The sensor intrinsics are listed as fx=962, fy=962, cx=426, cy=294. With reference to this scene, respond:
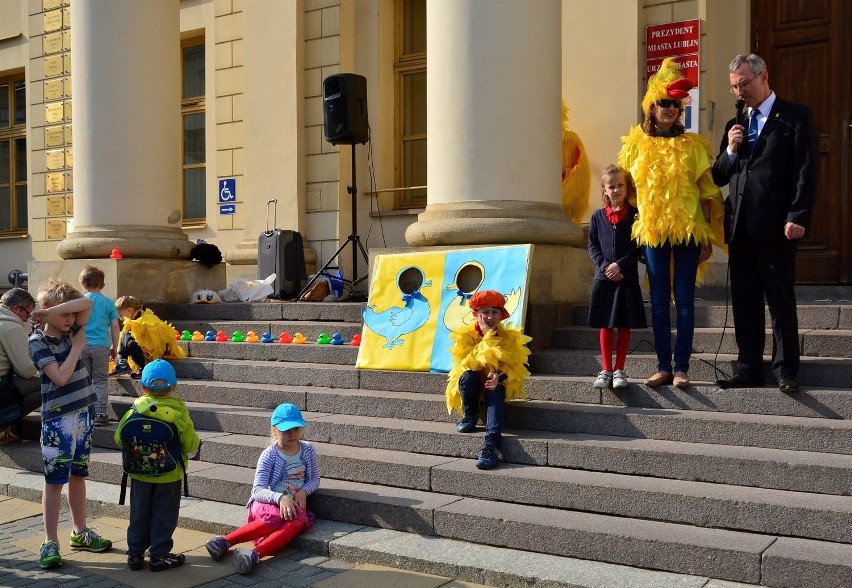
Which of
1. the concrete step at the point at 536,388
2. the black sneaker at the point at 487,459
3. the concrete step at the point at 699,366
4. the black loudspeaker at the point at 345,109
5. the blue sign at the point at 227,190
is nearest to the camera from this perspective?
the concrete step at the point at 536,388

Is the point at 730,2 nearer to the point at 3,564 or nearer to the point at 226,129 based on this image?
the point at 226,129

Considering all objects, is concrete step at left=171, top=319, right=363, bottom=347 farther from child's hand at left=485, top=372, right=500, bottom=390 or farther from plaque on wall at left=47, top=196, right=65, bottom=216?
plaque on wall at left=47, top=196, right=65, bottom=216

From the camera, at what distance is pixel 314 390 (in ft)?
25.6

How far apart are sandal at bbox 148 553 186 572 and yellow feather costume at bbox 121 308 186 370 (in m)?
4.03

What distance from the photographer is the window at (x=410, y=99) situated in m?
12.9

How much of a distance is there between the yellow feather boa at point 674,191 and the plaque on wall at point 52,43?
12.3m

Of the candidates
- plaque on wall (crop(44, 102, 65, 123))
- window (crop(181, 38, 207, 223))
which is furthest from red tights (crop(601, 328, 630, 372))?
plaque on wall (crop(44, 102, 65, 123))

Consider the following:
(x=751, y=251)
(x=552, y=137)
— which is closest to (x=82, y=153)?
(x=552, y=137)

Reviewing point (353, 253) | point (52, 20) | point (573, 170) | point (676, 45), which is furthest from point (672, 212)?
point (52, 20)

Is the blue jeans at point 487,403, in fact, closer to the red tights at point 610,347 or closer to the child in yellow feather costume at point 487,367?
the child in yellow feather costume at point 487,367

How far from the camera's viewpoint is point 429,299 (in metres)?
7.92

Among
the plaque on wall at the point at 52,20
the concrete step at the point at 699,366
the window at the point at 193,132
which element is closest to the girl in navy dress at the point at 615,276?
the concrete step at the point at 699,366

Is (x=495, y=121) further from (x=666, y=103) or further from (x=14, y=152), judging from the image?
(x=14, y=152)

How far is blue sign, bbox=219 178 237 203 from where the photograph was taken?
44.9 feet
